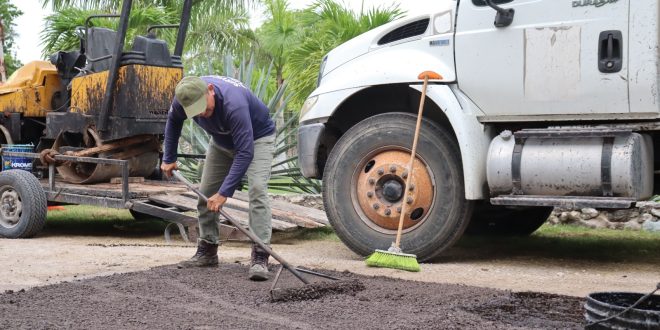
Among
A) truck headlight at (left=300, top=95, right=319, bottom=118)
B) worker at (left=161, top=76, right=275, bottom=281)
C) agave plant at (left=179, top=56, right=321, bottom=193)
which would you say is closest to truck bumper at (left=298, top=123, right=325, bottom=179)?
truck headlight at (left=300, top=95, right=319, bottom=118)

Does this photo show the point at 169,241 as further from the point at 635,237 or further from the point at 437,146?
the point at 635,237

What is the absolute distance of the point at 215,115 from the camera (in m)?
5.80

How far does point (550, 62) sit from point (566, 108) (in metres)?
0.37

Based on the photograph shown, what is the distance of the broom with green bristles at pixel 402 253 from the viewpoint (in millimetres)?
6266

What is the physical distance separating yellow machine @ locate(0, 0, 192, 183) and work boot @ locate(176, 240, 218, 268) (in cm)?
258

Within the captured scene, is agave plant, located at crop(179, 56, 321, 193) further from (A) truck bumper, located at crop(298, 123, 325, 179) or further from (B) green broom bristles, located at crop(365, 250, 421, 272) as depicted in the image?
(B) green broom bristles, located at crop(365, 250, 421, 272)

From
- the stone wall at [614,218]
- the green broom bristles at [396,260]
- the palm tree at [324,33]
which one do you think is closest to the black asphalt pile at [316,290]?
the green broom bristles at [396,260]

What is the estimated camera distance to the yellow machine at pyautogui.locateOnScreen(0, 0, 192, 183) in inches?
330

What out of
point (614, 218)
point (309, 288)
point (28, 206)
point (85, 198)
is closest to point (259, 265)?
point (309, 288)

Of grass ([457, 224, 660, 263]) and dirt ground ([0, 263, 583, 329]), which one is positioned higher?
grass ([457, 224, 660, 263])

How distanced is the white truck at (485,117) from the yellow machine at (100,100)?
192 centimetres

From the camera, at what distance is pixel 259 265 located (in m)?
5.78

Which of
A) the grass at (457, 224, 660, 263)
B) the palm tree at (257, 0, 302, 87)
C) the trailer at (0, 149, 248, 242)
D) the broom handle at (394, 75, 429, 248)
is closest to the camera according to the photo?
the broom handle at (394, 75, 429, 248)

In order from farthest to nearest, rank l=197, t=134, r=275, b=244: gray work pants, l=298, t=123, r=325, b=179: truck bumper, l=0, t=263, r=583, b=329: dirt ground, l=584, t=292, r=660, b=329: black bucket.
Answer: l=298, t=123, r=325, b=179: truck bumper → l=197, t=134, r=275, b=244: gray work pants → l=0, t=263, r=583, b=329: dirt ground → l=584, t=292, r=660, b=329: black bucket
